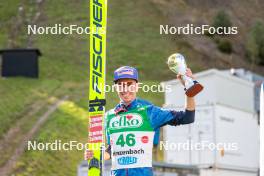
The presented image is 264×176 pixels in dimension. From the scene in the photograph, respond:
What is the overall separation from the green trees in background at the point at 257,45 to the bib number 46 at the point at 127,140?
163 ft

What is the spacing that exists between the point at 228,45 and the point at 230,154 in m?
36.8

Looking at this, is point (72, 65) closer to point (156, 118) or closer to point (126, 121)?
point (126, 121)

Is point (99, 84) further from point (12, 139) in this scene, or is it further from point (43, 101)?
point (43, 101)

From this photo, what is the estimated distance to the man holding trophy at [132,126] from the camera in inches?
216

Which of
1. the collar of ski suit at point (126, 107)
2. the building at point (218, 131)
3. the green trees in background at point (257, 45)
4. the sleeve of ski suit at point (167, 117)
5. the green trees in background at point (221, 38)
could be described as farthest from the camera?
the green trees in background at point (221, 38)

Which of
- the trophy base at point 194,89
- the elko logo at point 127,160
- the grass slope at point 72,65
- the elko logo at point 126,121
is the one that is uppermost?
the grass slope at point 72,65

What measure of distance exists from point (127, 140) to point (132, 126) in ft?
0.48

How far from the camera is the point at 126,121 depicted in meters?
5.67

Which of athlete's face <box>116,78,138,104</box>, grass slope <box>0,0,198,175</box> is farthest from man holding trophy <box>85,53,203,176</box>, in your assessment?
grass slope <box>0,0,198,175</box>

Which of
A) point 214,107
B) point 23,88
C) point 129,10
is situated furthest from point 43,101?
point 129,10

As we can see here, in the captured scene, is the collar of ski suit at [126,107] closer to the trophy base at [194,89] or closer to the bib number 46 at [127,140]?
the bib number 46 at [127,140]

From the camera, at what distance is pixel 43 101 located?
101 ft

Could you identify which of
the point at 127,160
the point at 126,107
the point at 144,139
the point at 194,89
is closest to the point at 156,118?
the point at 144,139

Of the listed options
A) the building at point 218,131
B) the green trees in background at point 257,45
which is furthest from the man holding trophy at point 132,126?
the green trees in background at point 257,45
